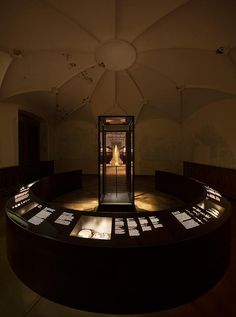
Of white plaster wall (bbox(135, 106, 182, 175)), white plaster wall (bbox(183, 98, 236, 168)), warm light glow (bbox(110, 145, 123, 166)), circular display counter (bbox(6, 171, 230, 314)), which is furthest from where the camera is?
white plaster wall (bbox(135, 106, 182, 175))

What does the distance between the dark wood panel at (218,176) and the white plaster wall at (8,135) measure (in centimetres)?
826

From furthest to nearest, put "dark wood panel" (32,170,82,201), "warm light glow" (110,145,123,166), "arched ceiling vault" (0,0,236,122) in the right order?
"warm light glow" (110,145,123,166) → "dark wood panel" (32,170,82,201) → "arched ceiling vault" (0,0,236,122)

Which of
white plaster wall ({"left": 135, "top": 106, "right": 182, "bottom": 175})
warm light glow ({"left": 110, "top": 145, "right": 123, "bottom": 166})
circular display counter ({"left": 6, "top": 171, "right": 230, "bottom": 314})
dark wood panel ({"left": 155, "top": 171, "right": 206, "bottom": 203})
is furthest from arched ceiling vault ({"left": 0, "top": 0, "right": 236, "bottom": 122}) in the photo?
circular display counter ({"left": 6, "top": 171, "right": 230, "bottom": 314})

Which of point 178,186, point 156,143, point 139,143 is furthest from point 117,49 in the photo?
point 156,143

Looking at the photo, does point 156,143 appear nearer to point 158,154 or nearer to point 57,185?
point 158,154

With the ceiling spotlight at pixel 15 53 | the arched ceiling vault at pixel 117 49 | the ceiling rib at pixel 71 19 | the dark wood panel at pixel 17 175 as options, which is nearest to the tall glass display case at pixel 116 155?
the ceiling rib at pixel 71 19

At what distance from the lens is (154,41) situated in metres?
5.95

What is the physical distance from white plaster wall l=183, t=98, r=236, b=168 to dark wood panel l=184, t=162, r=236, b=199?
0.71 feet

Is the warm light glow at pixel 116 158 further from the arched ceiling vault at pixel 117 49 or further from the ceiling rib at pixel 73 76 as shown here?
the ceiling rib at pixel 73 76

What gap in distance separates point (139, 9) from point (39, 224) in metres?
5.42

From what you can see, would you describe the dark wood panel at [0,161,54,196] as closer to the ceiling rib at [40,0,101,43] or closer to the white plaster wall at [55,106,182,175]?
the white plaster wall at [55,106,182,175]

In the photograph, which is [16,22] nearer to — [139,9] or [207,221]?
[139,9]

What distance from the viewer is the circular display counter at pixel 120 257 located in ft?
6.21

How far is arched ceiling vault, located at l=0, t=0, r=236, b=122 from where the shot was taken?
482 cm
